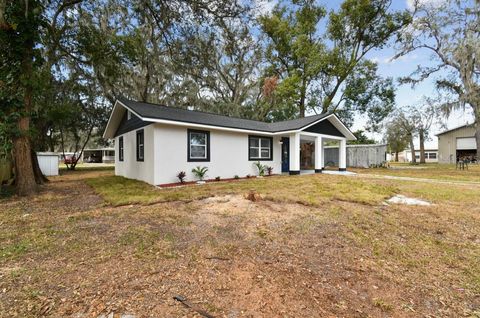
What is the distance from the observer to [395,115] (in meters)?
33.7

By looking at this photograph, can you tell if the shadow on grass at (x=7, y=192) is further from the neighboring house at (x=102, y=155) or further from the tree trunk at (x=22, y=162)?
the neighboring house at (x=102, y=155)

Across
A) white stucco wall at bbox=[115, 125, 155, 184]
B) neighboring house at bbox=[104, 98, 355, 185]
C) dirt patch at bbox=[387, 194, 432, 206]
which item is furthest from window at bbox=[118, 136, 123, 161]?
dirt patch at bbox=[387, 194, 432, 206]

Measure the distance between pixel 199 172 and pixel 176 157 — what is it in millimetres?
1161

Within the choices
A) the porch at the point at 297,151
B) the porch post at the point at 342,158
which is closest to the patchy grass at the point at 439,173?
the porch post at the point at 342,158

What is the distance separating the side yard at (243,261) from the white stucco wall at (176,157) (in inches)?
155

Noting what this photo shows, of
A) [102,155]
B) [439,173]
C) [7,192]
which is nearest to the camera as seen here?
[7,192]

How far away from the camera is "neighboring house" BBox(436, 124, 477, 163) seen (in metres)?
29.2

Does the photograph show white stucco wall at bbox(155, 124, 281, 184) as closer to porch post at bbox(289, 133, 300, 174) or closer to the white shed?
porch post at bbox(289, 133, 300, 174)

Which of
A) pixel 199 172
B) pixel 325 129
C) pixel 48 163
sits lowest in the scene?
pixel 199 172

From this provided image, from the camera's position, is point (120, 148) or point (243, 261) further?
point (120, 148)

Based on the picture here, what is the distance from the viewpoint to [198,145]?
1051 centimetres

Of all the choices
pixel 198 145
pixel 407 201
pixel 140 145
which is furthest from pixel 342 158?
pixel 140 145

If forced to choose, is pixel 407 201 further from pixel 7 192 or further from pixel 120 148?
pixel 120 148

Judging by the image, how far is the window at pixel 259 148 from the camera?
41.7 feet
